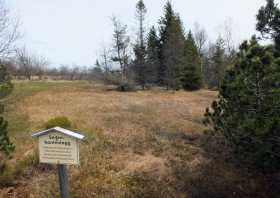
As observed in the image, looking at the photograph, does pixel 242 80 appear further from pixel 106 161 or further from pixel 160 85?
pixel 160 85

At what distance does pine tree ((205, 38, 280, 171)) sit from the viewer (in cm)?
501

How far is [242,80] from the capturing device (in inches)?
206

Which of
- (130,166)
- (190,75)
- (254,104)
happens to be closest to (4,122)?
(130,166)

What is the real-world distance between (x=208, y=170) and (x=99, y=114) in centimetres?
577

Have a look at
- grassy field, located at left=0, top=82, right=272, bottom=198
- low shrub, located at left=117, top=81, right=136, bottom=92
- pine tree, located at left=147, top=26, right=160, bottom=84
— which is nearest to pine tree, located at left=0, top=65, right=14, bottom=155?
grassy field, located at left=0, top=82, right=272, bottom=198

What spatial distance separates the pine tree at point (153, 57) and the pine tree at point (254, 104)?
2110cm

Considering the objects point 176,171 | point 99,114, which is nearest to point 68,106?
point 99,114

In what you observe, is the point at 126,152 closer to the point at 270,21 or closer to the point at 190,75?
the point at 270,21

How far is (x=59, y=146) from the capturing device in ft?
13.3

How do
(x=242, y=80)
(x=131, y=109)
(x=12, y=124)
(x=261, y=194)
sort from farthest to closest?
Result: (x=131, y=109) → (x=12, y=124) → (x=261, y=194) → (x=242, y=80)

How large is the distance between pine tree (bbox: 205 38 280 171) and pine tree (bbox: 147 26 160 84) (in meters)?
21.1

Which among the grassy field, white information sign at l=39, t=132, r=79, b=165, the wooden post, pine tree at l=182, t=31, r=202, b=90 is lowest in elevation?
the grassy field

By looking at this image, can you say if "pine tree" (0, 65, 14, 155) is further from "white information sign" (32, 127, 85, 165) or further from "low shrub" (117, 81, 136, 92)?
"low shrub" (117, 81, 136, 92)

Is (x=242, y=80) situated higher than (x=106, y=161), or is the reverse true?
(x=242, y=80)
